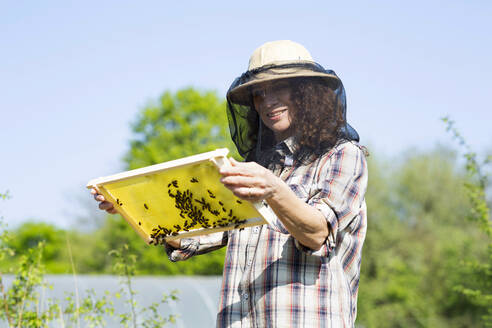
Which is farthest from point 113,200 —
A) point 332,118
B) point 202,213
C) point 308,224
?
point 332,118

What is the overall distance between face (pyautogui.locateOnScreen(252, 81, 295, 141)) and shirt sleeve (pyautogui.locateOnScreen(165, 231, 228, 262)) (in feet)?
2.19

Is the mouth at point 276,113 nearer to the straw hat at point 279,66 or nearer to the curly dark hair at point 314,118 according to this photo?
the curly dark hair at point 314,118

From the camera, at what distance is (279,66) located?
3252 millimetres

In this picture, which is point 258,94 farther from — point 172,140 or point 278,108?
point 172,140

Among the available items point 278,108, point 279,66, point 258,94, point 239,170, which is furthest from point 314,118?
point 239,170

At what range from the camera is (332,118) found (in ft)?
10.4

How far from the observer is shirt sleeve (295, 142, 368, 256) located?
2.65 metres

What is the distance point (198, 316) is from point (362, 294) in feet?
66.3

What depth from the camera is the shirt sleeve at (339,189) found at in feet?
8.69

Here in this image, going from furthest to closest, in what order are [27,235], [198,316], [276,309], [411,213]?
[27,235], [411,213], [198,316], [276,309]

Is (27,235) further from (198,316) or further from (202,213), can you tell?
(202,213)

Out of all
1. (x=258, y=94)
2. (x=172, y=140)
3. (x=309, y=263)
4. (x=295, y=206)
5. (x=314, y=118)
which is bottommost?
(x=309, y=263)

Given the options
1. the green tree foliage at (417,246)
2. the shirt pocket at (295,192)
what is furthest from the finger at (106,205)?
the green tree foliage at (417,246)

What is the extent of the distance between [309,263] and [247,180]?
2.21 ft
